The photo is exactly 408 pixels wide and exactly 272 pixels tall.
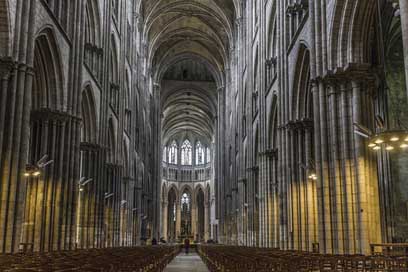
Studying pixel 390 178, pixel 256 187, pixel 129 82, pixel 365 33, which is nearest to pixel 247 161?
pixel 256 187

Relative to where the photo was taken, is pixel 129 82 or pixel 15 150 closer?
pixel 15 150

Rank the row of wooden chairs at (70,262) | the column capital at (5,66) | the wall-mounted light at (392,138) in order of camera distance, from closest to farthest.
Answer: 1. the row of wooden chairs at (70,262)
2. the wall-mounted light at (392,138)
3. the column capital at (5,66)

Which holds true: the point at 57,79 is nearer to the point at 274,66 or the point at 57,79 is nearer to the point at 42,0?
the point at 42,0

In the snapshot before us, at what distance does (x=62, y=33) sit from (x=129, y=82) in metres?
22.6

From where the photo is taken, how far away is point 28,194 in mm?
23297

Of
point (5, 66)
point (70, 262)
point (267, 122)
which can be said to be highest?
point (267, 122)

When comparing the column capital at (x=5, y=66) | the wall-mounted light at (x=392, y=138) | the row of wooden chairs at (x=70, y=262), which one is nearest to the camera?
the row of wooden chairs at (x=70, y=262)

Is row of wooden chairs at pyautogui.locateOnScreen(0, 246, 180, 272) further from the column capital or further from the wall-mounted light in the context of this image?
the wall-mounted light

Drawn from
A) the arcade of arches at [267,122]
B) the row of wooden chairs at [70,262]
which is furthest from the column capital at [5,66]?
the row of wooden chairs at [70,262]

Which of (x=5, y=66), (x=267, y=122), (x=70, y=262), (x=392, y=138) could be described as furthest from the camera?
(x=267, y=122)

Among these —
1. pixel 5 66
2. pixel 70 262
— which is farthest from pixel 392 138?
pixel 5 66

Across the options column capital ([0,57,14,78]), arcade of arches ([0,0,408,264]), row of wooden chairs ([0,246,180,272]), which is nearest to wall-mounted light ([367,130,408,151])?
arcade of arches ([0,0,408,264])

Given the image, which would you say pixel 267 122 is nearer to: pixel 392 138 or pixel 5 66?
pixel 5 66

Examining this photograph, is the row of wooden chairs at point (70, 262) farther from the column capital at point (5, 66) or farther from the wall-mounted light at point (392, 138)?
the wall-mounted light at point (392, 138)
